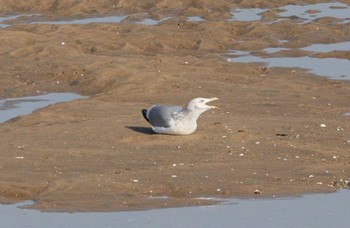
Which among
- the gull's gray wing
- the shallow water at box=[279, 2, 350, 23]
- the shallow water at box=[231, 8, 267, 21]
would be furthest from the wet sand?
the shallow water at box=[279, 2, 350, 23]

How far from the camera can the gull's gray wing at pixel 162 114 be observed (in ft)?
39.9

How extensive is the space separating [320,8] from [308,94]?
904 centimetres

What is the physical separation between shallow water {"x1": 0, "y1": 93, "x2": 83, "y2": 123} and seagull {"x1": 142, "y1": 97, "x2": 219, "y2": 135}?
113 inches

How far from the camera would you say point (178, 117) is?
1213 centimetres

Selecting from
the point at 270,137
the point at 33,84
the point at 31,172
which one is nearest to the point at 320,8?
the point at 33,84

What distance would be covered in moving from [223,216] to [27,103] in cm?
672

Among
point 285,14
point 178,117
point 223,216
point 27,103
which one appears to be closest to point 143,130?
point 178,117

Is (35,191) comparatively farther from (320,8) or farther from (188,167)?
(320,8)

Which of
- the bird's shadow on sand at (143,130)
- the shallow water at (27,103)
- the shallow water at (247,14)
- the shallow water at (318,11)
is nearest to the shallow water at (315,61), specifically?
the shallow water at (318,11)

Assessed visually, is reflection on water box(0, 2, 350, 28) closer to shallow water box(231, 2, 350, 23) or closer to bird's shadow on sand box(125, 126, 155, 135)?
shallow water box(231, 2, 350, 23)

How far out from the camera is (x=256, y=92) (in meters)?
15.5

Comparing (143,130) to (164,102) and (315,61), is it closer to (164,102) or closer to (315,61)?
(164,102)

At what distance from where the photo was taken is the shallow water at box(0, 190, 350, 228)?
9172 millimetres

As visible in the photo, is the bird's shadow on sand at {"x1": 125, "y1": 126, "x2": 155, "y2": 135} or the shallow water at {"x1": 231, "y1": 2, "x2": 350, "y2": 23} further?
the shallow water at {"x1": 231, "y1": 2, "x2": 350, "y2": 23}
